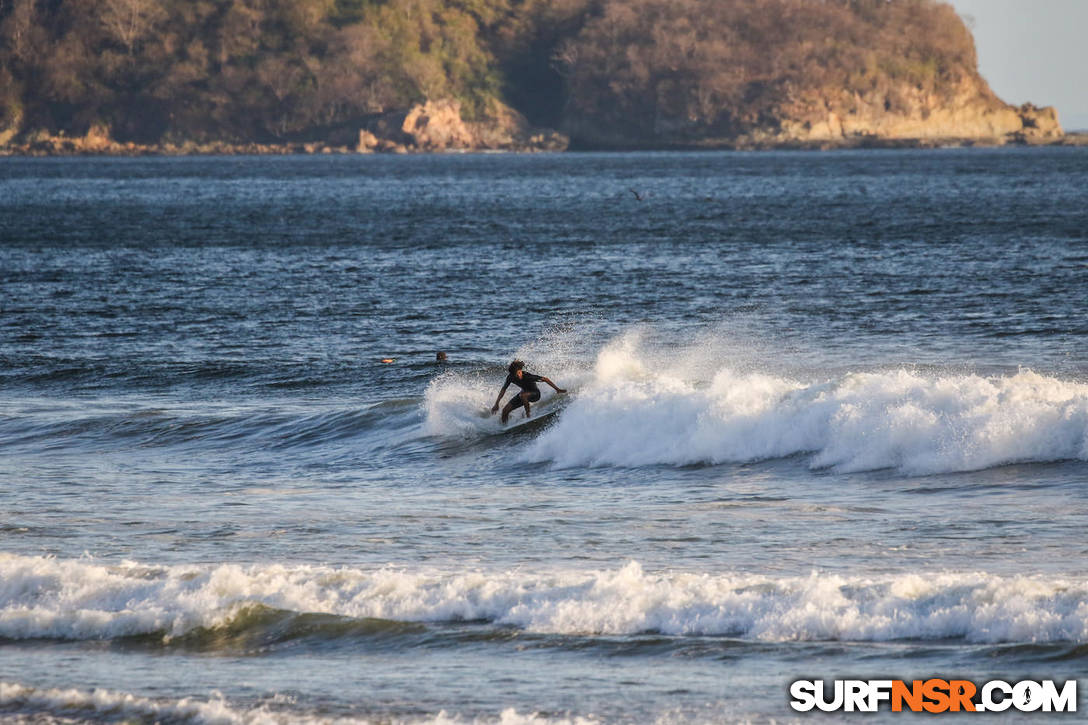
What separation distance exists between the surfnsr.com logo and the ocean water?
220 mm

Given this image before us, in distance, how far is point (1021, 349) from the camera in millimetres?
30922

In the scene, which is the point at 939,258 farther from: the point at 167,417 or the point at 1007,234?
the point at 167,417

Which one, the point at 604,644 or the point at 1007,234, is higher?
the point at 1007,234

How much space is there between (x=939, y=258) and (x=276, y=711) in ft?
160

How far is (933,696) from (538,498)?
877 centimetres

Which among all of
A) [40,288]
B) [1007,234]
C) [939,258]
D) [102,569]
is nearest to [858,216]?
[1007,234]

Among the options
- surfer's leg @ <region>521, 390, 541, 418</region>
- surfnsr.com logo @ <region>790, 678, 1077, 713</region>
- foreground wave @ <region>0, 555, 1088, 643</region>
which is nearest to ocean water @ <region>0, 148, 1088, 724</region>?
foreground wave @ <region>0, 555, 1088, 643</region>

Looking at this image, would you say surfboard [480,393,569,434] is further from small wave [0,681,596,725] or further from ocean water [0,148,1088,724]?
small wave [0,681,596,725]

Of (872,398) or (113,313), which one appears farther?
(113,313)

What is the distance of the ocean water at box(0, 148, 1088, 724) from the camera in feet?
39.7

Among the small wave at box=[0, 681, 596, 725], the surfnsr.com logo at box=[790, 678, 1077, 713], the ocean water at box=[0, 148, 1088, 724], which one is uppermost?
the ocean water at box=[0, 148, 1088, 724]

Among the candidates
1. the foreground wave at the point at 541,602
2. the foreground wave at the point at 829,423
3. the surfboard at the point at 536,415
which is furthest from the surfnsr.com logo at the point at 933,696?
the surfboard at the point at 536,415

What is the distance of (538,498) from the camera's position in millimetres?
19219

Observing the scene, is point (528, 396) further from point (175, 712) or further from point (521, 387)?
point (175, 712)
